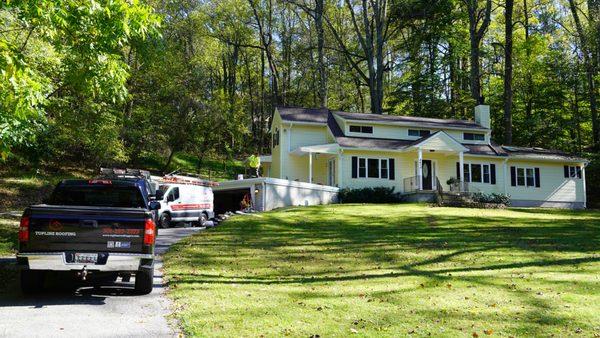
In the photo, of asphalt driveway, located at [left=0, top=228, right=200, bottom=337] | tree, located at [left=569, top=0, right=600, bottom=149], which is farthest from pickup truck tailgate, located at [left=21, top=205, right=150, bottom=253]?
tree, located at [left=569, top=0, right=600, bottom=149]

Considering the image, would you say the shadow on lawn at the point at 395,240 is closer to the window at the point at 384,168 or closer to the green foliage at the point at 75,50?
the green foliage at the point at 75,50

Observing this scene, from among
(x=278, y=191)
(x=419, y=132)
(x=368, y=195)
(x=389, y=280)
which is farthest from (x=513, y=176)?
(x=389, y=280)

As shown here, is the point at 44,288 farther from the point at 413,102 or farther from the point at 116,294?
the point at 413,102

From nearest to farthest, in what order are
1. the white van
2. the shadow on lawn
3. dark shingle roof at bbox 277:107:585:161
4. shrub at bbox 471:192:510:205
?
the shadow on lawn
the white van
shrub at bbox 471:192:510:205
dark shingle roof at bbox 277:107:585:161

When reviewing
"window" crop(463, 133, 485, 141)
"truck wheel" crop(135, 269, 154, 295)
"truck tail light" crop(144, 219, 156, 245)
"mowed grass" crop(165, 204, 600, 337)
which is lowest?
"mowed grass" crop(165, 204, 600, 337)

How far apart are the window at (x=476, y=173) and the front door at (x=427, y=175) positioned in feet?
9.36

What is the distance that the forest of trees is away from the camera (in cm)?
3366

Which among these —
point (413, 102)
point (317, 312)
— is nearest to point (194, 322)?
point (317, 312)

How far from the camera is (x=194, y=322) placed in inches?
259

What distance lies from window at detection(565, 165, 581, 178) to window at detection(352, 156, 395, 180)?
13164mm

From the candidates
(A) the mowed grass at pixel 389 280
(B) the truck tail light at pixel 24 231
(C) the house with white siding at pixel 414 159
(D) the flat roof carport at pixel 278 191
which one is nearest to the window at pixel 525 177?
(C) the house with white siding at pixel 414 159

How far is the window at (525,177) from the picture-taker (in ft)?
109

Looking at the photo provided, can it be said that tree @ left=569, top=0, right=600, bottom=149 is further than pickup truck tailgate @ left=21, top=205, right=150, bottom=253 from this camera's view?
Yes

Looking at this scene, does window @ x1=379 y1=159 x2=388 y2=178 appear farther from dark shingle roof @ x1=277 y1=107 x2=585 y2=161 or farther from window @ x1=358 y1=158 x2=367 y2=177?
window @ x1=358 y1=158 x2=367 y2=177
